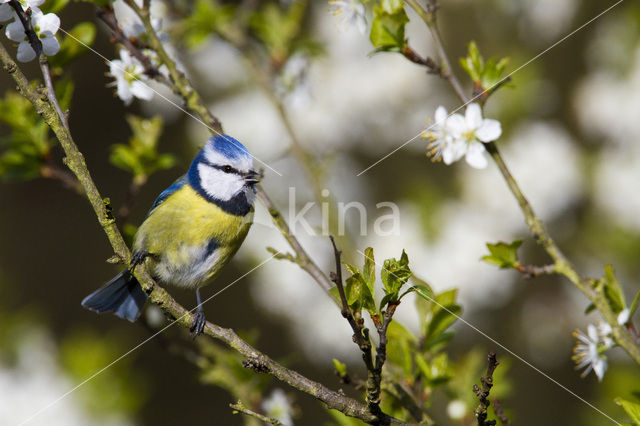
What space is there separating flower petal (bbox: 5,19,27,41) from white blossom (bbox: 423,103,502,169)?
1085 mm

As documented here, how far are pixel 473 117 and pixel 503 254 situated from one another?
14.5 inches

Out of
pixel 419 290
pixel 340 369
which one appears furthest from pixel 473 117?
pixel 340 369

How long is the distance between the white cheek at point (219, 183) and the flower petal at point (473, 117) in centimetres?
73

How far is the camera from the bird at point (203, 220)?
2.02 metres

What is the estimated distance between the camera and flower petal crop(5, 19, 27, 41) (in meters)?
1.51

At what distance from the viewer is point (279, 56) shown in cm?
279

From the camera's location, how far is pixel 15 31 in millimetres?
1517

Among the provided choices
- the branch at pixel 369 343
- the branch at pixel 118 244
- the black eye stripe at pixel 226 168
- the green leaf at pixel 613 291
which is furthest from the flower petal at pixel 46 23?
the green leaf at pixel 613 291

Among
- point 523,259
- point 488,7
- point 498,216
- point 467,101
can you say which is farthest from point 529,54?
point 467,101

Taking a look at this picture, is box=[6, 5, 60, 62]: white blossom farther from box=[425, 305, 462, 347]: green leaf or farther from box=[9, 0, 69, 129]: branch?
box=[425, 305, 462, 347]: green leaf

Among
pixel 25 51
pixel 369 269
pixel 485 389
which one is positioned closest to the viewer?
pixel 485 389

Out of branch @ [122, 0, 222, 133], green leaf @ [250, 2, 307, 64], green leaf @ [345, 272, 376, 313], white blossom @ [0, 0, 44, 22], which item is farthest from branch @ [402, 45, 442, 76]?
green leaf @ [250, 2, 307, 64]

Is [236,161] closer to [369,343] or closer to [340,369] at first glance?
[340,369]

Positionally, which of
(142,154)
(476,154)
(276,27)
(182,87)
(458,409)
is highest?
(276,27)
